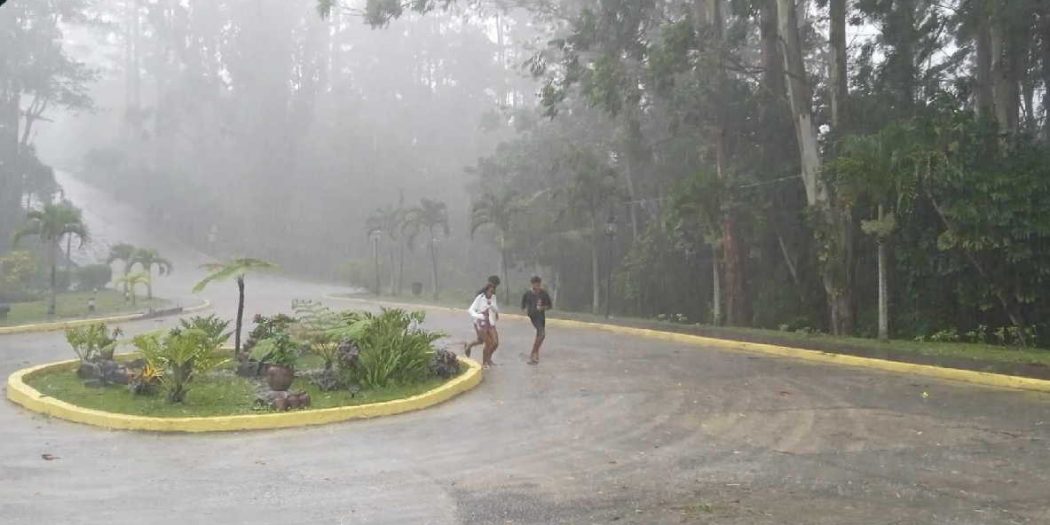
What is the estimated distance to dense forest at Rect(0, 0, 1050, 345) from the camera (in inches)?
669

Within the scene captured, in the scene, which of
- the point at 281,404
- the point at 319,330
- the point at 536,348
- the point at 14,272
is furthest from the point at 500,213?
the point at 281,404

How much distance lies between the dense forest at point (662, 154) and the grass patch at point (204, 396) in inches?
406

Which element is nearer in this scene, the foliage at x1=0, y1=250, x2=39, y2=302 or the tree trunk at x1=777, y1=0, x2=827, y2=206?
the tree trunk at x1=777, y1=0, x2=827, y2=206

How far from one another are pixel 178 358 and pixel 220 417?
1.16 m

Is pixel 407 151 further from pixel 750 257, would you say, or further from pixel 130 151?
pixel 750 257

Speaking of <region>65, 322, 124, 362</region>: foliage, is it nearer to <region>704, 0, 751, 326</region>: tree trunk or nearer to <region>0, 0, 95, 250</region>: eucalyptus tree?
<region>704, 0, 751, 326</region>: tree trunk

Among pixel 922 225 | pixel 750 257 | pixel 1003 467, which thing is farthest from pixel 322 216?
pixel 1003 467

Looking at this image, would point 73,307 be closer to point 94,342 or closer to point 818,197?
point 94,342

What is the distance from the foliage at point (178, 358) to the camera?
959cm

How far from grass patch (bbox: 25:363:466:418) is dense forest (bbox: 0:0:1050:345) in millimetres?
10306

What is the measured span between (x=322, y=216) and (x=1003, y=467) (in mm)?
58749

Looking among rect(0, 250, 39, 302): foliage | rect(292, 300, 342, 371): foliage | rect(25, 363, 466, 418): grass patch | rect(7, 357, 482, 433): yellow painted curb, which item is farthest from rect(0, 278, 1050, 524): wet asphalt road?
rect(0, 250, 39, 302): foliage

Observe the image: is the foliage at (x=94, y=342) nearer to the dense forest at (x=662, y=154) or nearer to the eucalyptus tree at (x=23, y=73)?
the dense forest at (x=662, y=154)

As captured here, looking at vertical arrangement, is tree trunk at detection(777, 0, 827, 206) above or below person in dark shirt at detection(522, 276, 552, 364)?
above
